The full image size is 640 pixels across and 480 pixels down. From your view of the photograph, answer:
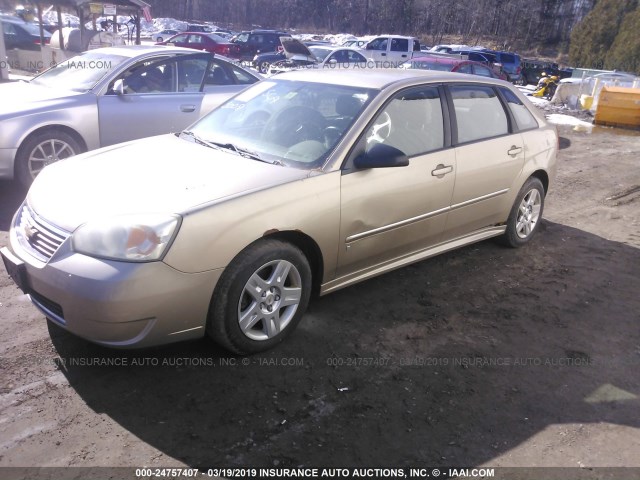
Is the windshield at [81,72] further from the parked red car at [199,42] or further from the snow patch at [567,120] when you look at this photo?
the parked red car at [199,42]

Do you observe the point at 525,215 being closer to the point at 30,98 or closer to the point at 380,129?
the point at 380,129

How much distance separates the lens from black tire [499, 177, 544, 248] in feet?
17.5

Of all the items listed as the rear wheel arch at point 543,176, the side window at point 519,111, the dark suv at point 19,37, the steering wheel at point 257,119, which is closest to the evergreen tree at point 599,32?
the dark suv at point 19,37

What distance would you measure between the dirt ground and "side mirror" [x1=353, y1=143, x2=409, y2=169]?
1.09m

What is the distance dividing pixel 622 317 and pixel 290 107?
3.00m

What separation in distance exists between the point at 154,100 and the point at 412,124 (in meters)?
Answer: 3.86

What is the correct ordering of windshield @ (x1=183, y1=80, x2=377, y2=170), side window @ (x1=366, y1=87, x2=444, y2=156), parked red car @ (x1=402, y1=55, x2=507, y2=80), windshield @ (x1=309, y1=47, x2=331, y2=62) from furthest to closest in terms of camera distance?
windshield @ (x1=309, y1=47, x2=331, y2=62)
parked red car @ (x1=402, y1=55, x2=507, y2=80)
side window @ (x1=366, y1=87, x2=444, y2=156)
windshield @ (x1=183, y1=80, x2=377, y2=170)

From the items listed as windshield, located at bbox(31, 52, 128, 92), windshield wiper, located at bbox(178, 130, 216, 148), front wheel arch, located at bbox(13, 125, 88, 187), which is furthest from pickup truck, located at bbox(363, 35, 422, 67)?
windshield wiper, located at bbox(178, 130, 216, 148)

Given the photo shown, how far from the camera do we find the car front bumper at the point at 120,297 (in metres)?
2.83

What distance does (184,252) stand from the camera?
295 centimetres

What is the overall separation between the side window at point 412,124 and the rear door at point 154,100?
3.66 meters

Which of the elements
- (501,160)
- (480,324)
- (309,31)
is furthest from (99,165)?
(309,31)

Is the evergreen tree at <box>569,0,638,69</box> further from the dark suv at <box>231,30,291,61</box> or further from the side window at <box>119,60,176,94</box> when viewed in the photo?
the side window at <box>119,60,176,94</box>

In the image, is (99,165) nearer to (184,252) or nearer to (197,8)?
(184,252)
